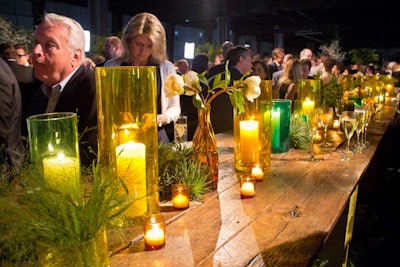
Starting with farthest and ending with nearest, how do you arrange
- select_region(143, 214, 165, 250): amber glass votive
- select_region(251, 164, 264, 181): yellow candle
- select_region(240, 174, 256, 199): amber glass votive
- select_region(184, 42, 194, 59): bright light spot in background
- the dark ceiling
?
select_region(184, 42, 194, 59): bright light spot in background, the dark ceiling, select_region(251, 164, 264, 181): yellow candle, select_region(240, 174, 256, 199): amber glass votive, select_region(143, 214, 165, 250): amber glass votive

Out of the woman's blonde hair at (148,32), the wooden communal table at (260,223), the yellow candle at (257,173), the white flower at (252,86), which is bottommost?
the wooden communal table at (260,223)

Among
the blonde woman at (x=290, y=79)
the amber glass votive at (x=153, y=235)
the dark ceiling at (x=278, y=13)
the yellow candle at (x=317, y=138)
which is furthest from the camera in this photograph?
the dark ceiling at (x=278, y=13)

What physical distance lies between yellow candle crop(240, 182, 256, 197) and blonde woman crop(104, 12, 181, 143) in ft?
3.26

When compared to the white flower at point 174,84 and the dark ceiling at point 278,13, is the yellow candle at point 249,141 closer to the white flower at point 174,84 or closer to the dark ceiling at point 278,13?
the white flower at point 174,84

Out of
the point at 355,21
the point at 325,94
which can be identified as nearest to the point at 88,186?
the point at 325,94

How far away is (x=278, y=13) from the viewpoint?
14.6 metres

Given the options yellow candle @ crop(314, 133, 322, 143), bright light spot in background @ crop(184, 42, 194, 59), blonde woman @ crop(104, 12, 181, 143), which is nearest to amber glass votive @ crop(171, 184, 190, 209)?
blonde woman @ crop(104, 12, 181, 143)

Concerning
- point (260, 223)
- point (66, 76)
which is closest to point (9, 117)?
point (66, 76)

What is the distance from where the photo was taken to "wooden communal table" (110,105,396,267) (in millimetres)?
848

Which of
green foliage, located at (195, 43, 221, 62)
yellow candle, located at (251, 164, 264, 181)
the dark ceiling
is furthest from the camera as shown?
the dark ceiling

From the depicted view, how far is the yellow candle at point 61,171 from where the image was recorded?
2.49ft

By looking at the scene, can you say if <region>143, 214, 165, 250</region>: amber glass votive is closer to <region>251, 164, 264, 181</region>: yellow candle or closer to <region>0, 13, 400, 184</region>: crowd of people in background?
<region>0, 13, 400, 184</region>: crowd of people in background

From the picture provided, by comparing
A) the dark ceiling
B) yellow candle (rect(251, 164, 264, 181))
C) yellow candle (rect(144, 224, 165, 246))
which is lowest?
yellow candle (rect(144, 224, 165, 246))

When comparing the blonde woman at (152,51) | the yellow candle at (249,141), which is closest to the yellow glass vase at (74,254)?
the yellow candle at (249,141)
